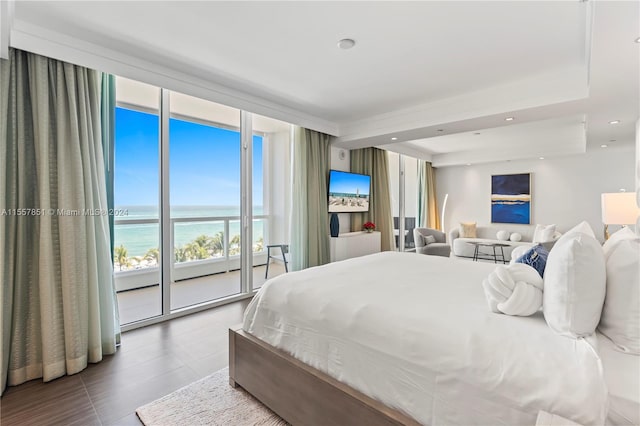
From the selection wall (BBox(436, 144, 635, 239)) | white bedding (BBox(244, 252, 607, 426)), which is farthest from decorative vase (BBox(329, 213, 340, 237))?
wall (BBox(436, 144, 635, 239))

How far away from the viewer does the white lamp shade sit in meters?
3.02

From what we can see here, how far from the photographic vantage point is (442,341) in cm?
127

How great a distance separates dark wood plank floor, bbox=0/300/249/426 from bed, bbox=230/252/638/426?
0.55 metres

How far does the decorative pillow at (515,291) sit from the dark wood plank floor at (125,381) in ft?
6.72

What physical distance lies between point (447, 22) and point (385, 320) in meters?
2.08

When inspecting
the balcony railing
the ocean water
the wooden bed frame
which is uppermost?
the ocean water

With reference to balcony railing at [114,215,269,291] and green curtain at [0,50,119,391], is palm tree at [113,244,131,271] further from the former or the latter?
green curtain at [0,50,119,391]

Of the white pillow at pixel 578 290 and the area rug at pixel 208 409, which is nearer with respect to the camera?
the white pillow at pixel 578 290

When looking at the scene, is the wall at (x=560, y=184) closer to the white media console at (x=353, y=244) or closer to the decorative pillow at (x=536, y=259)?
the white media console at (x=353, y=244)

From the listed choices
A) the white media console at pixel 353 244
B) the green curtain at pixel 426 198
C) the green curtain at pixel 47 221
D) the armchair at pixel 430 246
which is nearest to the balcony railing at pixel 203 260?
the green curtain at pixel 47 221

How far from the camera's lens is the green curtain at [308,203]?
443cm

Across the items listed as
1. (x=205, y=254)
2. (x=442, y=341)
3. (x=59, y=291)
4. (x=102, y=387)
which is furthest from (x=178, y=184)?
(x=442, y=341)

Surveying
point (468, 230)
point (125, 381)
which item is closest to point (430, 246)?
point (468, 230)

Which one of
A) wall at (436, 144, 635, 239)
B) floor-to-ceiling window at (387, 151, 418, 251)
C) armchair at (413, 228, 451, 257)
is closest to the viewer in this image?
armchair at (413, 228, 451, 257)
